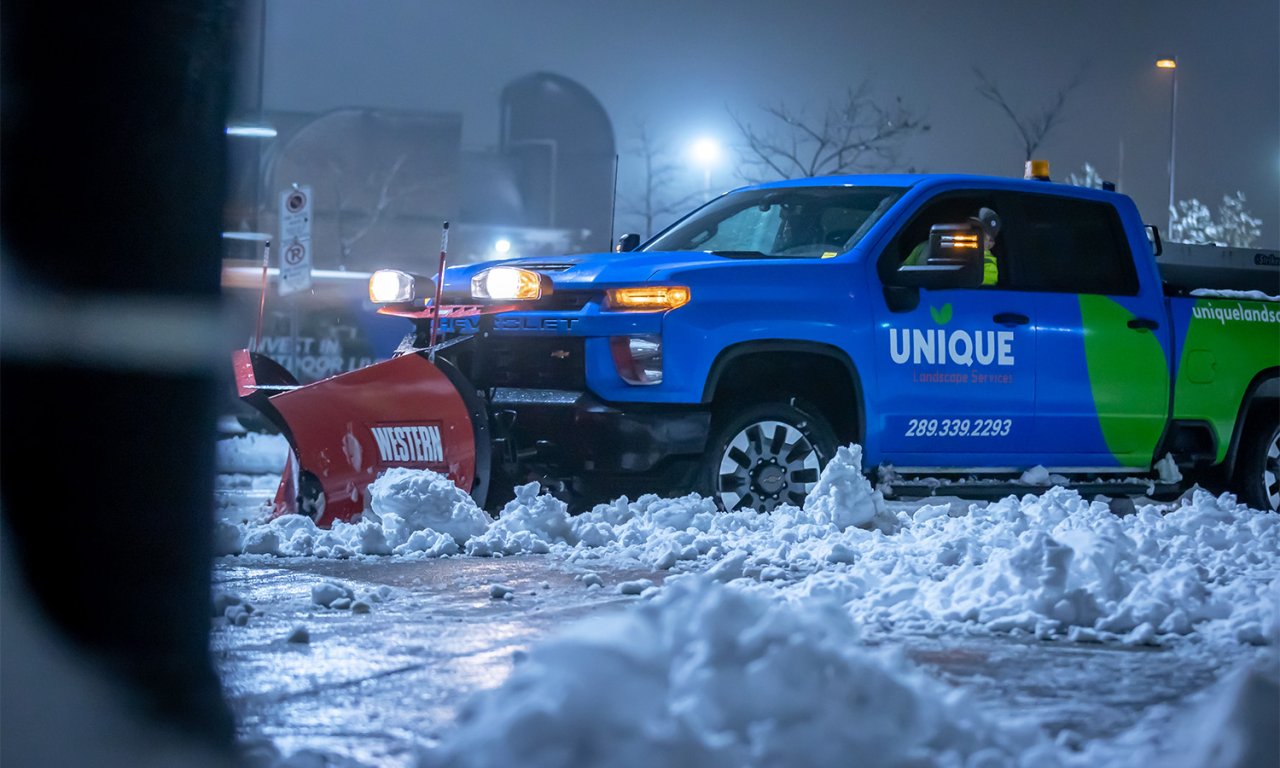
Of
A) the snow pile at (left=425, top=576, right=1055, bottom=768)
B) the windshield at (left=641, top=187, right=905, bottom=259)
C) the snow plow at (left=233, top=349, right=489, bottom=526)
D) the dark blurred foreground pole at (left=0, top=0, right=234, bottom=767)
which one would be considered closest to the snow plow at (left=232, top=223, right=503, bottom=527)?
the snow plow at (left=233, top=349, right=489, bottom=526)

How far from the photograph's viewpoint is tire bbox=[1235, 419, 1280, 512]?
8938 millimetres

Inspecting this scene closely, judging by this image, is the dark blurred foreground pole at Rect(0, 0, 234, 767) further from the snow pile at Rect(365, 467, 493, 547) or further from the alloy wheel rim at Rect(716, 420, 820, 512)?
the alloy wheel rim at Rect(716, 420, 820, 512)

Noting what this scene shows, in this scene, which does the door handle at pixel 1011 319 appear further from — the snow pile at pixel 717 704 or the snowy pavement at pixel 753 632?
the snow pile at pixel 717 704

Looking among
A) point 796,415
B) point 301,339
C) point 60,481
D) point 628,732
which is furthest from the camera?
point 301,339

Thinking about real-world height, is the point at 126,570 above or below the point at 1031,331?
below

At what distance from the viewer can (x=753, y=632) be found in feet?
10.7

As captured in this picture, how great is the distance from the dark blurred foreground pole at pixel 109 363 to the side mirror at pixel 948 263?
4.24 meters

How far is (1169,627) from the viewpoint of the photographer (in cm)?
492

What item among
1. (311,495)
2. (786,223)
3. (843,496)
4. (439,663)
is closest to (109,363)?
(439,663)

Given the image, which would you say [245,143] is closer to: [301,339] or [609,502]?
[301,339]

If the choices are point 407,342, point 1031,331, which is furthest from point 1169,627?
point 407,342

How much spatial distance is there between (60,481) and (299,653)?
114 centimetres

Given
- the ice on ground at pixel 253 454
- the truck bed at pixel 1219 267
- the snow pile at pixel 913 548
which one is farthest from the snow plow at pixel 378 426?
the ice on ground at pixel 253 454

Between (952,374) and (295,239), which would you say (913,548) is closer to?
(952,374)
